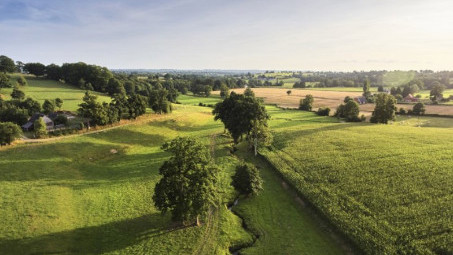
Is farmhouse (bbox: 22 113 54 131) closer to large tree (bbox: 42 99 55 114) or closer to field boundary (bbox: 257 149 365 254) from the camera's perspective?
large tree (bbox: 42 99 55 114)

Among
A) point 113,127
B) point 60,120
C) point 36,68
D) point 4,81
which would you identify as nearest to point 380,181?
point 113,127

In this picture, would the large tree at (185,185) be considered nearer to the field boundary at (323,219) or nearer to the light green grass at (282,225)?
the light green grass at (282,225)

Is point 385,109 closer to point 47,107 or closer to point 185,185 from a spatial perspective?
point 185,185

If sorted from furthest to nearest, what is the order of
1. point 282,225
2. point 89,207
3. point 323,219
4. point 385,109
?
point 385,109, point 89,207, point 323,219, point 282,225

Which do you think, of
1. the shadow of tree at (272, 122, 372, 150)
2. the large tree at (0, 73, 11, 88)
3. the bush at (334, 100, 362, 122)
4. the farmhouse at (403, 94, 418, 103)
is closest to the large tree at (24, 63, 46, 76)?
the large tree at (0, 73, 11, 88)

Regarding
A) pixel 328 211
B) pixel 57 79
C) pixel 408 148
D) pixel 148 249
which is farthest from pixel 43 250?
pixel 57 79

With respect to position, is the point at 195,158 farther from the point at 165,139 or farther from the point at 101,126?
the point at 101,126
